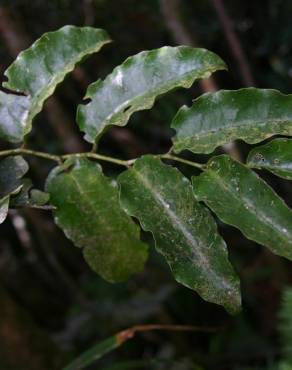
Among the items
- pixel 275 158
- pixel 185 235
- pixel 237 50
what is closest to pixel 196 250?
pixel 185 235

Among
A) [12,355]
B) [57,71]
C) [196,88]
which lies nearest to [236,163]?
[57,71]

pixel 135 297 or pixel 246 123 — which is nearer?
pixel 246 123

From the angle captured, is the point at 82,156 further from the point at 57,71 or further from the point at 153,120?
the point at 153,120

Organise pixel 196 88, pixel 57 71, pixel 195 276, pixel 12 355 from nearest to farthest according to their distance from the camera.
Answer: pixel 195 276
pixel 57 71
pixel 12 355
pixel 196 88

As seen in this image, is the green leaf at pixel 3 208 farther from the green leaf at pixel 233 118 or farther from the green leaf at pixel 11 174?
the green leaf at pixel 233 118

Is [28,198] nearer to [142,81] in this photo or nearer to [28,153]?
[28,153]

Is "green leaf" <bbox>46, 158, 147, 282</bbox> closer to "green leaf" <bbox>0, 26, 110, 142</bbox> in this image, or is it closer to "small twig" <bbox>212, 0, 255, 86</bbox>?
"green leaf" <bbox>0, 26, 110, 142</bbox>
